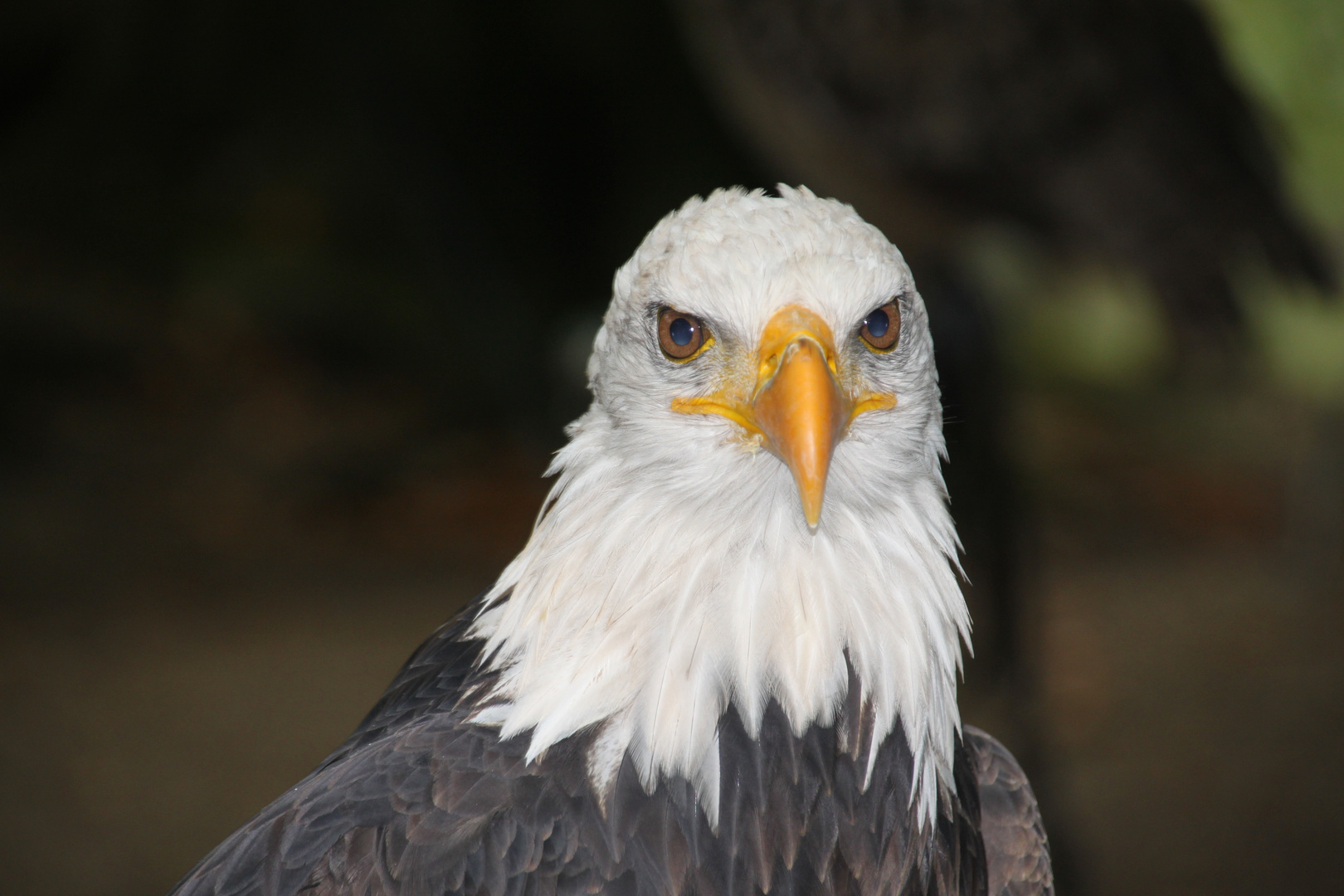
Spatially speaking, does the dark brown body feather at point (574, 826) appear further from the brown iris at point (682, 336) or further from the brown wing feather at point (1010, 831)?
the brown iris at point (682, 336)

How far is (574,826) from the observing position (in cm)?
167

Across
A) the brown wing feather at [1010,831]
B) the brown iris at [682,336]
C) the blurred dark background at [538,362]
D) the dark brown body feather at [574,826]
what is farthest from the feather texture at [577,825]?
the blurred dark background at [538,362]

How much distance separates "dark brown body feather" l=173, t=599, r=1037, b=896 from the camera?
1.64 metres

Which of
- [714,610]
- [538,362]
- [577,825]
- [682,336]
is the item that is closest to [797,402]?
[682,336]

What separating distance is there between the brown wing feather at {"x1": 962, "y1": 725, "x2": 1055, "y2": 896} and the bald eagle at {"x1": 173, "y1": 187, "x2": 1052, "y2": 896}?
352 mm

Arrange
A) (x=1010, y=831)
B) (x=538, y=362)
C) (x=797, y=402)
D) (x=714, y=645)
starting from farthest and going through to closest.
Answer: (x=538, y=362) → (x=1010, y=831) → (x=714, y=645) → (x=797, y=402)

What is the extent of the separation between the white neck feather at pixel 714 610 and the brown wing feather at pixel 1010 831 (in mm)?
428

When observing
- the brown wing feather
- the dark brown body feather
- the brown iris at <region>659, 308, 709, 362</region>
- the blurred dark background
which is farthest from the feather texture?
the blurred dark background

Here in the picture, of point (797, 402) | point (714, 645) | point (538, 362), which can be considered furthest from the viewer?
point (538, 362)

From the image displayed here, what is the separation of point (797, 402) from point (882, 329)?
279mm

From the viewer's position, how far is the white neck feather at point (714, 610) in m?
1.74

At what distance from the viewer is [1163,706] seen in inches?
224

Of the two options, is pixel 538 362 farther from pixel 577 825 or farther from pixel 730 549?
pixel 577 825

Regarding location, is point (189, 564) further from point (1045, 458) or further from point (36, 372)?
point (1045, 458)
